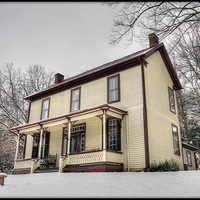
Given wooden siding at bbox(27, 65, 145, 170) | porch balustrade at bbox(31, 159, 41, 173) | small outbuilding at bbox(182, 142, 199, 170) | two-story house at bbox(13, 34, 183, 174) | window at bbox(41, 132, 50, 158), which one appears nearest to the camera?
two-story house at bbox(13, 34, 183, 174)

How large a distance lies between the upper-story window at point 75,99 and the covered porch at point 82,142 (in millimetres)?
1418

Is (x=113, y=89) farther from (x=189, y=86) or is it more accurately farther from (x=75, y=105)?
(x=189, y=86)

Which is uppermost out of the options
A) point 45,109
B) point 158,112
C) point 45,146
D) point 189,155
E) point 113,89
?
point 113,89

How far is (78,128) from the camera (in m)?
15.5

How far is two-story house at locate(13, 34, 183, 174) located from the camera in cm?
1217

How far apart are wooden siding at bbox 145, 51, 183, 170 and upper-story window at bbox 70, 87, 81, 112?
5.18 metres

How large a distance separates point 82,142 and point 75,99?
3.26 metres

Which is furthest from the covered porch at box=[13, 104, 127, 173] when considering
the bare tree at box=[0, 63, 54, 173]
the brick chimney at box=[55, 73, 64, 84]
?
the bare tree at box=[0, 63, 54, 173]

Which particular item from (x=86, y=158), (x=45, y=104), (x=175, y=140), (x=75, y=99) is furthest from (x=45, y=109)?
(x=175, y=140)

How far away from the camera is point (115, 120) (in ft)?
44.8

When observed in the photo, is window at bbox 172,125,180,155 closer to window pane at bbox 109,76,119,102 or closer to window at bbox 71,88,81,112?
window pane at bbox 109,76,119,102

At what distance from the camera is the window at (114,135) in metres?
13.1

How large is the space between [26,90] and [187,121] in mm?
18775

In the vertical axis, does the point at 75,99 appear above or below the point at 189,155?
above
